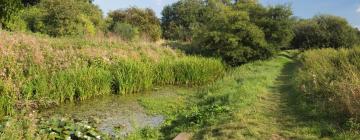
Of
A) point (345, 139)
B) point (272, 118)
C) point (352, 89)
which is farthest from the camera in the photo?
point (272, 118)

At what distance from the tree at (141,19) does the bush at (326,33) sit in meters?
13.4

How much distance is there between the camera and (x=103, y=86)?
1466 centimetres

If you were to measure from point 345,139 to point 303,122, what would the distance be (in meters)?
1.47

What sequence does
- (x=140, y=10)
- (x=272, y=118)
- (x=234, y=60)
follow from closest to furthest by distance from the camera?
(x=272, y=118) < (x=234, y=60) < (x=140, y=10)

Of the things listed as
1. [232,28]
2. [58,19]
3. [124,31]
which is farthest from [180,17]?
[58,19]

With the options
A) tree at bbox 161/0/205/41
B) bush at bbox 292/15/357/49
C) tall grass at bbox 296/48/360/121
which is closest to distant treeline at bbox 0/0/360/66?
bush at bbox 292/15/357/49

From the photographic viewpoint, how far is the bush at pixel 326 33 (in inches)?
1252

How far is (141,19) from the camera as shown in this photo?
40.2 meters

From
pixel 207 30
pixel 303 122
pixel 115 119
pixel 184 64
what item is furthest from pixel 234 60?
pixel 303 122

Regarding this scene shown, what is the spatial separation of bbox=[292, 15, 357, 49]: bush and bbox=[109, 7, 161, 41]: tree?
13422mm

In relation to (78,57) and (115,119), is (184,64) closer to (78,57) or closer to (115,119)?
(78,57)

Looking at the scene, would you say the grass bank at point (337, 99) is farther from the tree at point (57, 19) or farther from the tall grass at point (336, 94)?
the tree at point (57, 19)

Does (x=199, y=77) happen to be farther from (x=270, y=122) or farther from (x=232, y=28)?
(x=270, y=122)

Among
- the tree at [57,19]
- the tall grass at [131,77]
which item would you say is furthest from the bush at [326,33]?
the tall grass at [131,77]
